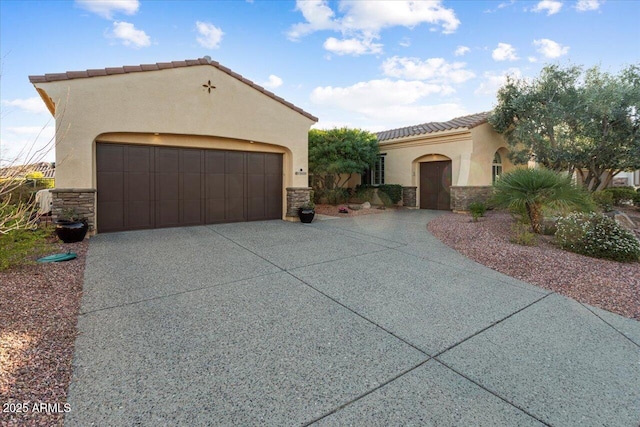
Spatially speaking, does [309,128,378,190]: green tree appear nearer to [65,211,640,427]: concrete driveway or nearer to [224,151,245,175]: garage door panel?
[224,151,245,175]: garage door panel

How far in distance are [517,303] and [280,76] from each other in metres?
10.9

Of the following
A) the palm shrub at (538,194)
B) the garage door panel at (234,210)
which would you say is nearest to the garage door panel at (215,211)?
the garage door panel at (234,210)

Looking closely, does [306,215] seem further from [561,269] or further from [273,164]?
[561,269]

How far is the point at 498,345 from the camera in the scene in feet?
10.2

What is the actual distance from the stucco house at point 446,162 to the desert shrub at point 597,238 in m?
7.33

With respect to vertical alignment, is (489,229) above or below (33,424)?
above

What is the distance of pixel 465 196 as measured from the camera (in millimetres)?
14250

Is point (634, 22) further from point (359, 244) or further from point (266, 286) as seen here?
point (266, 286)

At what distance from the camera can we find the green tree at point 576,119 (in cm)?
1117

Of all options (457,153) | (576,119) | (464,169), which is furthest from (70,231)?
(576,119)

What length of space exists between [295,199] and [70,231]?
23.0 ft

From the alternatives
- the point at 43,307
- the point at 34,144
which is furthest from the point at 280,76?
the point at 43,307

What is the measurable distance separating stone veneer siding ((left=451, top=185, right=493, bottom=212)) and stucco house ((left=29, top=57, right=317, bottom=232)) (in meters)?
7.62

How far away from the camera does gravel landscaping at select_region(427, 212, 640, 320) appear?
4.41 m
